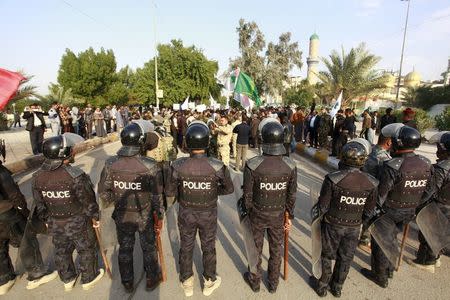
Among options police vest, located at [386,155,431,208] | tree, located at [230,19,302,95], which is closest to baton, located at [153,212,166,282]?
police vest, located at [386,155,431,208]

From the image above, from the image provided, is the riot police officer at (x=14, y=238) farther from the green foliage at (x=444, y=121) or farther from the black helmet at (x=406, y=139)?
the green foliage at (x=444, y=121)

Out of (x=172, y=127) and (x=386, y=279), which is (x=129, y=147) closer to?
(x=386, y=279)

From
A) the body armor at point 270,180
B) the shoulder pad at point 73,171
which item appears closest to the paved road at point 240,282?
the body armor at point 270,180

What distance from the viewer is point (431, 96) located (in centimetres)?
2728

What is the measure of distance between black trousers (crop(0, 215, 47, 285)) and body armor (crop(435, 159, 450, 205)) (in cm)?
530

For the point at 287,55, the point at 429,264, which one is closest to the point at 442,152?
the point at 429,264

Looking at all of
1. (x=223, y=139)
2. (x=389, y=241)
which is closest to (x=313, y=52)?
(x=223, y=139)

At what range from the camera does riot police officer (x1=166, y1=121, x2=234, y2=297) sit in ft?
10.4

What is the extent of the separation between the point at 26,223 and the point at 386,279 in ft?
15.1

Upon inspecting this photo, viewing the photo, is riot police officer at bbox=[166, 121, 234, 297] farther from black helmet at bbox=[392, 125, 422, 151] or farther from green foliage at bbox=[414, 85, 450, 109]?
green foliage at bbox=[414, 85, 450, 109]

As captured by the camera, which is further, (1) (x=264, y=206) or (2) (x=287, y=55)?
(2) (x=287, y=55)

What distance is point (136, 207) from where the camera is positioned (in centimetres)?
327

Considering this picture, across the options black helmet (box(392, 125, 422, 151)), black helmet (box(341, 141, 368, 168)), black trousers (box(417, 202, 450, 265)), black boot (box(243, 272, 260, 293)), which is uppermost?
black helmet (box(392, 125, 422, 151))

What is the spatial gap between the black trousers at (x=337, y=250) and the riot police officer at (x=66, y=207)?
2.79 metres
